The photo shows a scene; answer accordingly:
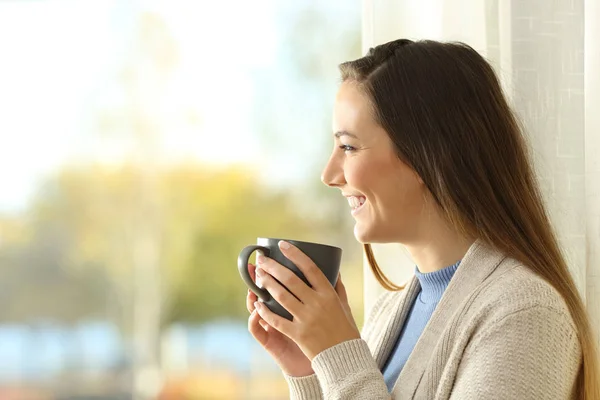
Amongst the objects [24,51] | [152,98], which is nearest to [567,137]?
[152,98]

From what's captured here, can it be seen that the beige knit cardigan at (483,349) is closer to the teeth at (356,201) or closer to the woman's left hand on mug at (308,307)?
the woman's left hand on mug at (308,307)

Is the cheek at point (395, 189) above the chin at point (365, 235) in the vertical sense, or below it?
above

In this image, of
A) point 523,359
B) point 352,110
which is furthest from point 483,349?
point 352,110

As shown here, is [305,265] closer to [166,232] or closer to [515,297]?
[515,297]

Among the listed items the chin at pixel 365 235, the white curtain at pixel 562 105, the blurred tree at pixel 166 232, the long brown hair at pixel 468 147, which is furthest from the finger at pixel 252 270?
the blurred tree at pixel 166 232

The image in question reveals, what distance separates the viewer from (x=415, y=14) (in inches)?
49.2

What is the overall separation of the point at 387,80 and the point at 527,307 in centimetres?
35

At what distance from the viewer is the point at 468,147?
0.96 meters

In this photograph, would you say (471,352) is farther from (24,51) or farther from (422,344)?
(24,51)

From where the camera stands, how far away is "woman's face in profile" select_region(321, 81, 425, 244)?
3.23 feet

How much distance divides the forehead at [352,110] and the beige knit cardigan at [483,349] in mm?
216

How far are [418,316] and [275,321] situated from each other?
23 centimetres

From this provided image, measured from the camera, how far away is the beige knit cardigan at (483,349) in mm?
811

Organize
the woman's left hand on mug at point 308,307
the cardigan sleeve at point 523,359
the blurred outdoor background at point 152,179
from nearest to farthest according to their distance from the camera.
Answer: the cardigan sleeve at point 523,359 → the woman's left hand on mug at point 308,307 → the blurred outdoor background at point 152,179
